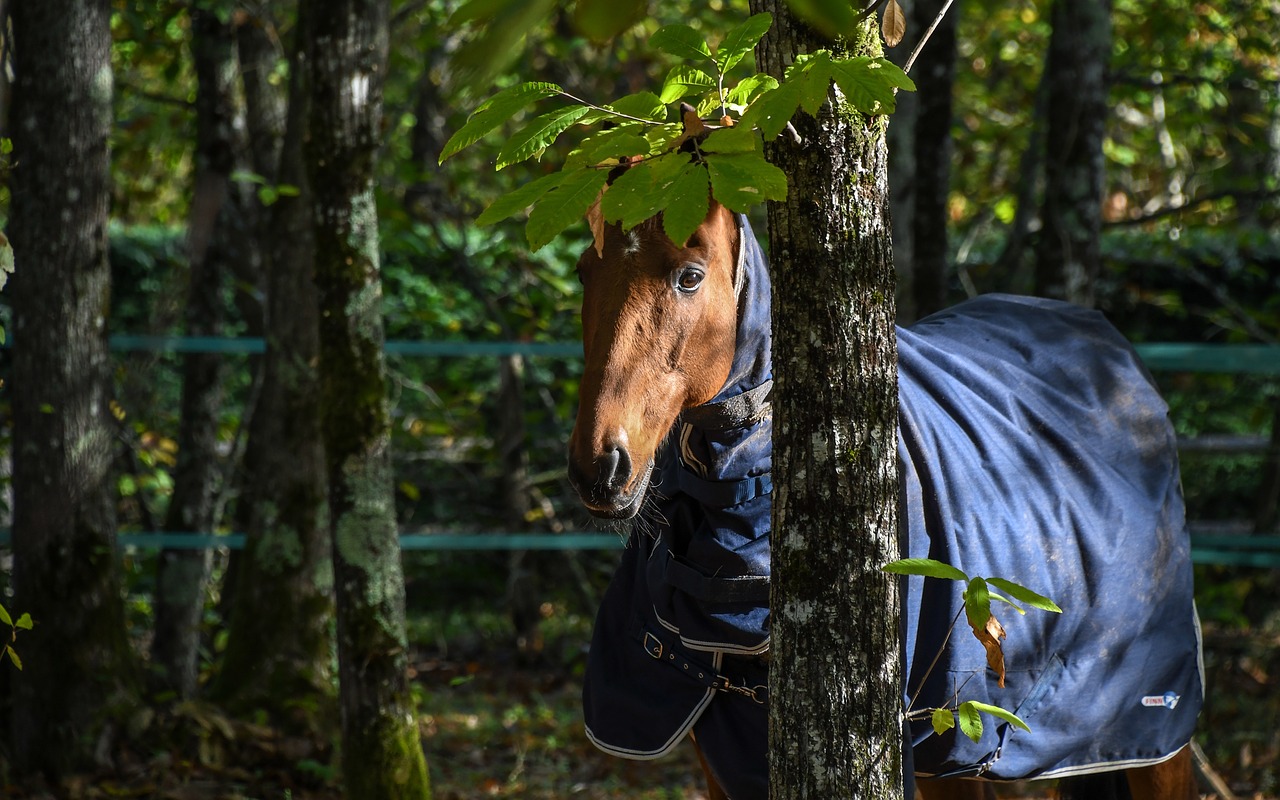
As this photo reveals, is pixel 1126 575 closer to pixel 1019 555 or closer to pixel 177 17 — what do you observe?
pixel 1019 555

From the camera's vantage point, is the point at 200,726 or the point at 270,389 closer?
the point at 200,726

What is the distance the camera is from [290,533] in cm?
381

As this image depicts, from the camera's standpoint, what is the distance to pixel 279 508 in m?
3.82

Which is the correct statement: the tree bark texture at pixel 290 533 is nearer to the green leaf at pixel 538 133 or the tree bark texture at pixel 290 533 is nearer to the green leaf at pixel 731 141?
the green leaf at pixel 538 133

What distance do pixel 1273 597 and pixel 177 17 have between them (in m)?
5.41

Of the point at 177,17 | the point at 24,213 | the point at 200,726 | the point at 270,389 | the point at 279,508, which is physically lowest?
the point at 200,726

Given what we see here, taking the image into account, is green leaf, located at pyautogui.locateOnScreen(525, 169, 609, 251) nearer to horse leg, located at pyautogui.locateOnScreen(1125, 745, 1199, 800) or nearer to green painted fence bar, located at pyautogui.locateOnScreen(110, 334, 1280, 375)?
horse leg, located at pyautogui.locateOnScreen(1125, 745, 1199, 800)

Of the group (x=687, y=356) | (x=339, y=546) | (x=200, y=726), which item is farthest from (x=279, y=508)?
(x=687, y=356)

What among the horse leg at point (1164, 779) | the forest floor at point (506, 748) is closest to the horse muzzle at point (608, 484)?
the horse leg at point (1164, 779)

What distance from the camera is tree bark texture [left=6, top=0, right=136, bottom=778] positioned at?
10.5ft

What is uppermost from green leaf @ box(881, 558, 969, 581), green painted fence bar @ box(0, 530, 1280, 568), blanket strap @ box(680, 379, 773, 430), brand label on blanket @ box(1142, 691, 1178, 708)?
blanket strap @ box(680, 379, 773, 430)

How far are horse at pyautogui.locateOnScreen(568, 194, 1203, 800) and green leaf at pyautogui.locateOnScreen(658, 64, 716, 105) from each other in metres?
0.42

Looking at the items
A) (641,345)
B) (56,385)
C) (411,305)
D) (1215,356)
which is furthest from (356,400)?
(411,305)

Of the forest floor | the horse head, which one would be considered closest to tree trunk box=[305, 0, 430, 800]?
the forest floor
